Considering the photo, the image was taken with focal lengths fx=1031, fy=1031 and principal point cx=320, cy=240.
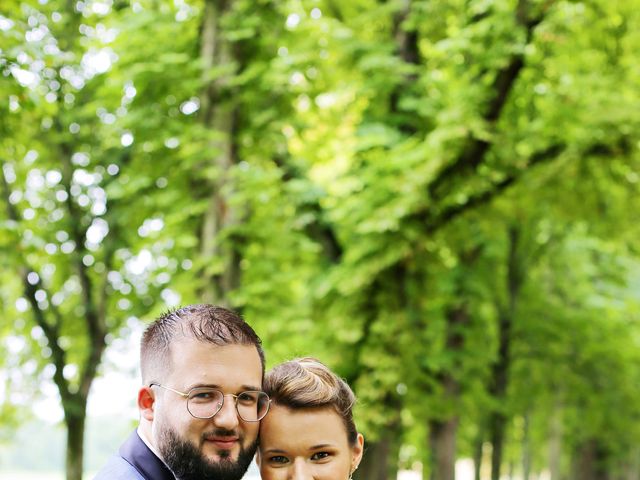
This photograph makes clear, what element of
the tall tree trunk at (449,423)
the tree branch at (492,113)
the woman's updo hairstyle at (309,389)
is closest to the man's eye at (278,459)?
the woman's updo hairstyle at (309,389)

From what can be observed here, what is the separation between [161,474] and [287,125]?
40.2 feet

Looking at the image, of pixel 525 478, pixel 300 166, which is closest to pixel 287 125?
pixel 300 166

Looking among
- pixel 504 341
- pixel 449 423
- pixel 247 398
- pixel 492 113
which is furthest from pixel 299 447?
pixel 504 341

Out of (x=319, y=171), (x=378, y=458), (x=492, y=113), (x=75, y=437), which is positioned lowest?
(x=378, y=458)

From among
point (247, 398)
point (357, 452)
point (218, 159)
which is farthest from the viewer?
point (218, 159)

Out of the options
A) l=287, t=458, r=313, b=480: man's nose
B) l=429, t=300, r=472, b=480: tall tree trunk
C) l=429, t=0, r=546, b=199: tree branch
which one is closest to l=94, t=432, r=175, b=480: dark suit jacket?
l=287, t=458, r=313, b=480: man's nose

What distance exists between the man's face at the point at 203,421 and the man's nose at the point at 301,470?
287 millimetres

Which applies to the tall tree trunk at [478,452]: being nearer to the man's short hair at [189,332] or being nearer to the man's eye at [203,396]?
the man's short hair at [189,332]

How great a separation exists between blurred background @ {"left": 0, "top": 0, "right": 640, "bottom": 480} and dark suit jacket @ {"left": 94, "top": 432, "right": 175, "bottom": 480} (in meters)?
7.30

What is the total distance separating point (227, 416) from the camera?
3.23m

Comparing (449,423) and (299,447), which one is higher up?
(449,423)

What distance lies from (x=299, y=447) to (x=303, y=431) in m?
0.06

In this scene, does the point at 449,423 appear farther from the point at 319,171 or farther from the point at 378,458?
the point at 319,171

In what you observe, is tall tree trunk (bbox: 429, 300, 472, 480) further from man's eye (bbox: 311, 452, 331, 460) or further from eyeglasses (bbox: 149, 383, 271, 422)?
eyeglasses (bbox: 149, 383, 271, 422)
